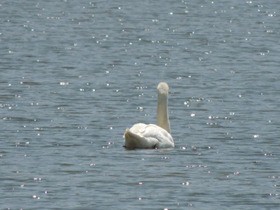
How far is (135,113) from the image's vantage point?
35125mm

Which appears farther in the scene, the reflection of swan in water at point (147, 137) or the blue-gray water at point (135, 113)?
the reflection of swan in water at point (147, 137)

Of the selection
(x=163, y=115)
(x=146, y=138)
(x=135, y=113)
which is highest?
(x=135, y=113)

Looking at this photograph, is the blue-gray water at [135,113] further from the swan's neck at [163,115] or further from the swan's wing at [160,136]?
the swan's neck at [163,115]

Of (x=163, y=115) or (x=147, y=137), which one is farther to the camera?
(x=163, y=115)

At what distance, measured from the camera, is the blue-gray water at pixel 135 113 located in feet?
83.1

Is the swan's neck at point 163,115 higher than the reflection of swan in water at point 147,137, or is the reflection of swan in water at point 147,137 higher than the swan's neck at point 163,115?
the swan's neck at point 163,115

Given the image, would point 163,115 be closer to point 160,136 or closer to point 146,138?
point 160,136

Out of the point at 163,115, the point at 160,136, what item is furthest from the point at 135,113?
the point at 160,136

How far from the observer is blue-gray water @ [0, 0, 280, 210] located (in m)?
25.3

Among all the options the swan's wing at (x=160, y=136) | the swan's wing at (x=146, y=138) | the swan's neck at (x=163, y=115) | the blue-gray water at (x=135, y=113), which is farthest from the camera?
the swan's neck at (x=163, y=115)

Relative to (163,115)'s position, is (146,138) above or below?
below

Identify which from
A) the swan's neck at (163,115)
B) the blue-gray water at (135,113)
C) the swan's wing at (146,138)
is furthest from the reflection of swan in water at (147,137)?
the swan's neck at (163,115)

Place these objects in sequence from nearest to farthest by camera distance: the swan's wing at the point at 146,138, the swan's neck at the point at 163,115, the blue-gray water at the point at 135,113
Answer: the blue-gray water at the point at 135,113, the swan's wing at the point at 146,138, the swan's neck at the point at 163,115

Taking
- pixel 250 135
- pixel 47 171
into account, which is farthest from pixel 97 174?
pixel 250 135
